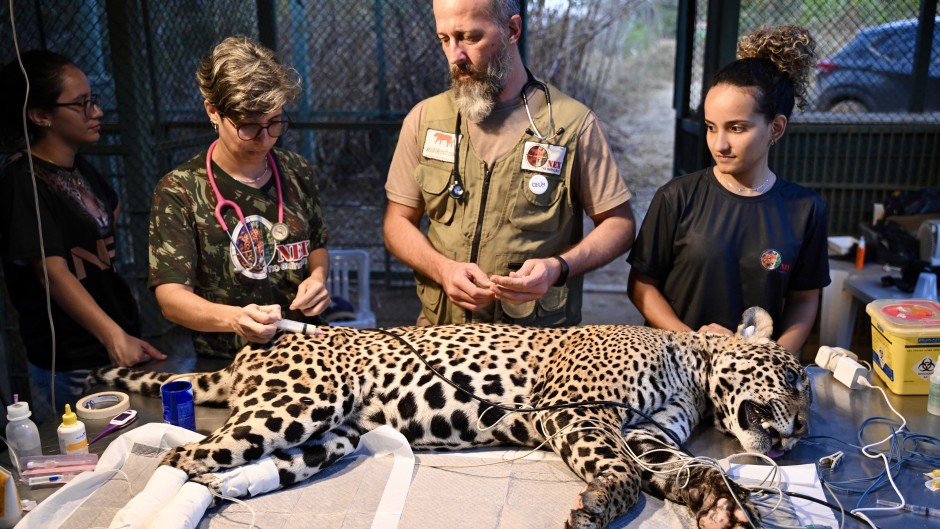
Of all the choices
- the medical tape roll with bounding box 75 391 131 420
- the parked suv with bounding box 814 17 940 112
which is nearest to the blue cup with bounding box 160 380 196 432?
the medical tape roll with bounding box 75 391 131 420

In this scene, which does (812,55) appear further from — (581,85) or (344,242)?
(581,85)

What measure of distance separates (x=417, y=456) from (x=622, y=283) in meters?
6.09

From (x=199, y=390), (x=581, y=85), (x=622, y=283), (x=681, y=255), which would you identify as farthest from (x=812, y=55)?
(x=581, y=85)

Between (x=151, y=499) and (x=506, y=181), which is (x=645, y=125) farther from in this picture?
(x=151, y=499)

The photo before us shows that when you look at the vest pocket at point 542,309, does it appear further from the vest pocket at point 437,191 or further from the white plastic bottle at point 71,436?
the white plastic bottle at point 71,436

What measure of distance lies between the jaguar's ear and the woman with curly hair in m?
0.14

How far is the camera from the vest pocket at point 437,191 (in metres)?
3.19

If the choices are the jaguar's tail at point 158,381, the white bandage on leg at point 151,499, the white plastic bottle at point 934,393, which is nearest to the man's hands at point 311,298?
the jaguar's tail at point 158,381

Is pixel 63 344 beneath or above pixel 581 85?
beneath

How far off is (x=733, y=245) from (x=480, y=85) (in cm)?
118

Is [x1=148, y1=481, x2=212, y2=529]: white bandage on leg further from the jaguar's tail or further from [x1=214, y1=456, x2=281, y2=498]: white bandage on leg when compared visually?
the jaguar's tail

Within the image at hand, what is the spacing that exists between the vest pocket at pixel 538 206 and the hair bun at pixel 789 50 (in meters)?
0.92

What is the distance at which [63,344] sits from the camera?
3293 mm

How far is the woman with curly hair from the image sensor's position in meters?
2.91
